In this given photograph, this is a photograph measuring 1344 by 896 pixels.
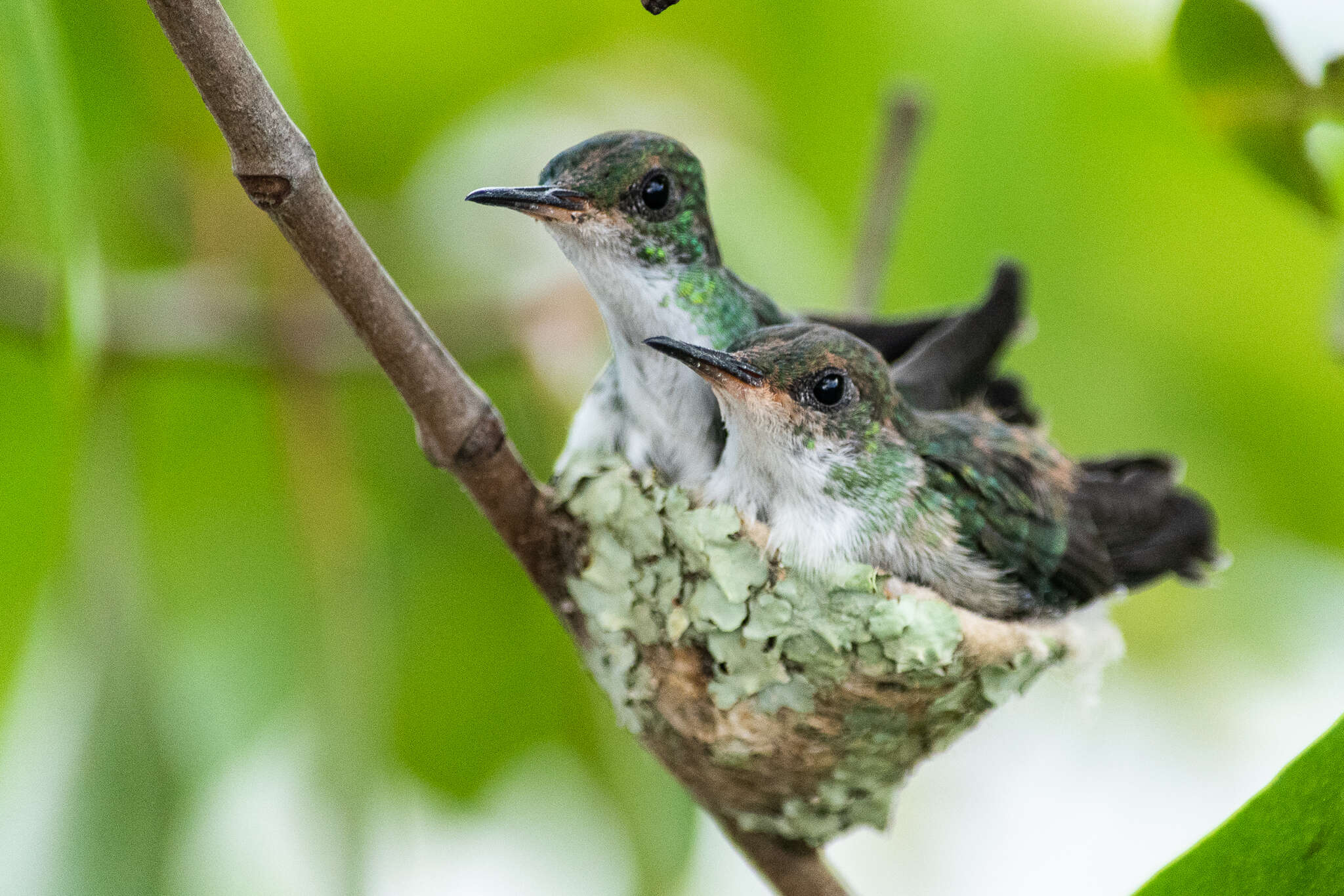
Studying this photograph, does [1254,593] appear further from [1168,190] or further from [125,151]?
[125,151]

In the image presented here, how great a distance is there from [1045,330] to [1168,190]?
20.1 inches

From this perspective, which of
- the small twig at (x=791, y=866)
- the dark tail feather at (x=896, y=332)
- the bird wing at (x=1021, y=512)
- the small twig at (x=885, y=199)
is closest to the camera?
the small twig at (x=791, y=866)

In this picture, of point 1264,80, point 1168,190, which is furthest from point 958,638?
point 1168,190

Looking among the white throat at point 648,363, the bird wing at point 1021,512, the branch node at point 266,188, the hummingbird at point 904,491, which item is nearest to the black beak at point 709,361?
the hummingbird at point 904,491

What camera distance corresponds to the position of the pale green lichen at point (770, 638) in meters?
1.62

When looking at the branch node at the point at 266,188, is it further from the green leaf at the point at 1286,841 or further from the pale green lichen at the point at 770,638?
the green leaf at the point at 1286,841

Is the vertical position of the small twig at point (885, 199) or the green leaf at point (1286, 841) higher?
the small twig at point (885, 199)

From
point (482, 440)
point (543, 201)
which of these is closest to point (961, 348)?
point (543, 201)

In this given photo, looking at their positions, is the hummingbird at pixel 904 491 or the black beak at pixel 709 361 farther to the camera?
the hummingbird at pixel 904 491

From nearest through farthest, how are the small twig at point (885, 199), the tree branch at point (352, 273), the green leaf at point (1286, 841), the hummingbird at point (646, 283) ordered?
1. the tree branch at point (352, 273)
2. the green leaf at point (1286, 841)
3. the hummingbird at point (646, 283)
4. the small twig at point (885, 199)

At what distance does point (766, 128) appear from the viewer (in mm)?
3307

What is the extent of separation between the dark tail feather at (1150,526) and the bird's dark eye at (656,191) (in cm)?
90

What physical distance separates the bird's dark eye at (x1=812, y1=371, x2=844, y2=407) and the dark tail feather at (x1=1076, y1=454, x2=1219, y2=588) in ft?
1.99

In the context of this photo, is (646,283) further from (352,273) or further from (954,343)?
(954,343)
